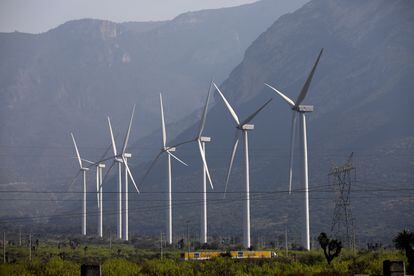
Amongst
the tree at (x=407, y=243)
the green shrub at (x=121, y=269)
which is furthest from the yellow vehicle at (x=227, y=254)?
the green shrub at (x=121, y=269)

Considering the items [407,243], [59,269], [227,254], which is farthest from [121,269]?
[227,254]

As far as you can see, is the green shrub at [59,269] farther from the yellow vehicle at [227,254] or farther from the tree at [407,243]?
the tree at [407,243]

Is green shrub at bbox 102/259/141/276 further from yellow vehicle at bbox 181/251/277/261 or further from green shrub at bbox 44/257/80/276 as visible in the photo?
yellow vehicle at bbox 181/251/277/261

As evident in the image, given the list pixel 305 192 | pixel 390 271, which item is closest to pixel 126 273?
pixel 390 271

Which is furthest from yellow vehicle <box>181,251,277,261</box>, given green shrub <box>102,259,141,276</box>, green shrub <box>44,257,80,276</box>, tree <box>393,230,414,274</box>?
green shrub <box>44,257,80,276</box>

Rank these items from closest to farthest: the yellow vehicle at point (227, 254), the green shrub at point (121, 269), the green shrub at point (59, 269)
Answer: the green shrub at point (59, 269)
the green shrub at point (121, 269)
the yellow vehicle at point (227, 254)

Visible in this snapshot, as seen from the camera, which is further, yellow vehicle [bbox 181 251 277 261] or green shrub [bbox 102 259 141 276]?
yellow vehicle [bbox 181 251 277 261]

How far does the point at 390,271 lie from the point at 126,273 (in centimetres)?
1948

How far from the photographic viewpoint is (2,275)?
54.7m

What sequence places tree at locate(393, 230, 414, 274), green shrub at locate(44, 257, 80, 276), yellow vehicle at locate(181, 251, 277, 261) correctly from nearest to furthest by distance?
green shrub at locate(44, 257, 80, 276) → tree at locate(393, 230, 414, 274) → yellow vehicle at locate(181, 251, 277, 261)

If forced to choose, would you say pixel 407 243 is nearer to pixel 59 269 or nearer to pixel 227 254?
pixel 227 254

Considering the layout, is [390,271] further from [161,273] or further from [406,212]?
[406,212]

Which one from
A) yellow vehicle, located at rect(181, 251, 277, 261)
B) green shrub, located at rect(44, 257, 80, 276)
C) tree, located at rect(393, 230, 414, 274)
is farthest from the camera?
yellow vehicle, located at rect(181, 251, 277, 261)

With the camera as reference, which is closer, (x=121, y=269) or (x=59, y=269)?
(x=59, y=269)
